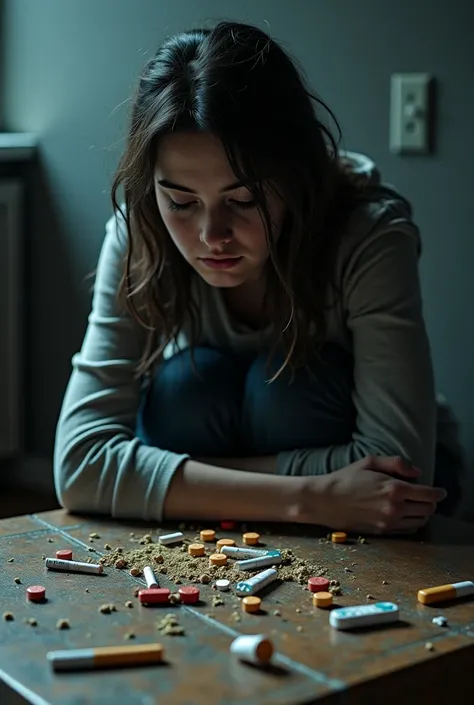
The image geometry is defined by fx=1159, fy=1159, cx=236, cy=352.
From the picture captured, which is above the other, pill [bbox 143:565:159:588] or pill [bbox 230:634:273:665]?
pill [bbox 230:634:273:665]

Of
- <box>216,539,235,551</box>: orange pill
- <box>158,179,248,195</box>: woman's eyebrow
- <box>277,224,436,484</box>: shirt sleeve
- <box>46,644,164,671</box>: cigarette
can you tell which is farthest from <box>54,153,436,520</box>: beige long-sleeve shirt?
<box>46,644,164,671</box>: cigarette

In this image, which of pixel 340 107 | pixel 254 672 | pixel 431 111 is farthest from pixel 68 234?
pixel 254 672

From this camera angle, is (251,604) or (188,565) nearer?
(251,604)

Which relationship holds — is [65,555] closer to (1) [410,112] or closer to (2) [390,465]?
(2) [390,465]

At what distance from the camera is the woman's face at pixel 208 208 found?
152 cm

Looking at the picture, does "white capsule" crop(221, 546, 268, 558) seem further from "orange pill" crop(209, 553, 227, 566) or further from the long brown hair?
the long brown hair

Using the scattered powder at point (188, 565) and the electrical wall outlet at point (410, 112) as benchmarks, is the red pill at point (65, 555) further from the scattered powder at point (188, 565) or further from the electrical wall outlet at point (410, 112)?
the electrical wall outlet at point (410, 112)

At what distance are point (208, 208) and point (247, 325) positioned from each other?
1.11 ft

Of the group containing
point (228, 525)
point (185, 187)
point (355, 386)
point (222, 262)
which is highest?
point (185, 187)

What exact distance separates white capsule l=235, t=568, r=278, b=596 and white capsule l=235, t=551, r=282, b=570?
0.10 ft

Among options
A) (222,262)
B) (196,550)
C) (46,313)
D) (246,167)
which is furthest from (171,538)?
(46,313)

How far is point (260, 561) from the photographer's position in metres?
1.43

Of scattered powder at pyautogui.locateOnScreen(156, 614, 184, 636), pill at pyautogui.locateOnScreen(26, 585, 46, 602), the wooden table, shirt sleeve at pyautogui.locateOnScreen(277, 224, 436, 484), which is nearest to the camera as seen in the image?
the wooden table

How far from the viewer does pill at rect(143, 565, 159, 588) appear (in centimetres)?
136
